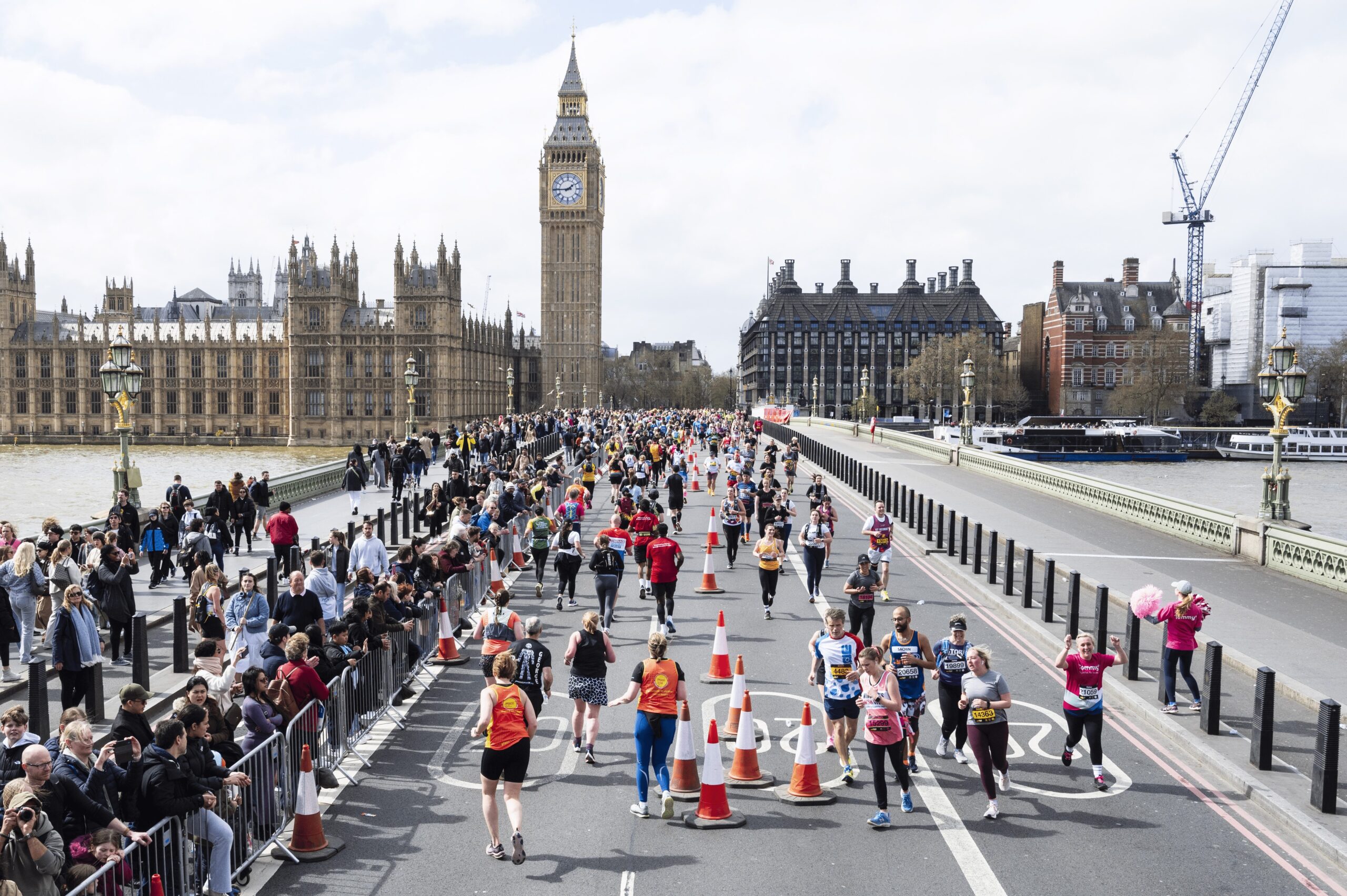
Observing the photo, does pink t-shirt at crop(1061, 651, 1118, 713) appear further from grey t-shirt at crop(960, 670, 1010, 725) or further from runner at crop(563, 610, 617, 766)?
runner at crop(563, 610, 617, 766)

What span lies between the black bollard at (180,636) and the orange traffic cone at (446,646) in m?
3.15

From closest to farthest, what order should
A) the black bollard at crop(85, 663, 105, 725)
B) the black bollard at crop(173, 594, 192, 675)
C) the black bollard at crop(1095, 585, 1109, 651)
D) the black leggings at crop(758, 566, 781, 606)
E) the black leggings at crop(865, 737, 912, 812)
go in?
the black leggings at crop(865, 737, 912, 812) < the black bollard at crop(85, 663, 105, 725) < the black bollard at crop(173, 594, 192, 675) < the black bollard at crop(1095, 585, 1109, 651) < the black leggings at crop(758, 566, 781, 606)

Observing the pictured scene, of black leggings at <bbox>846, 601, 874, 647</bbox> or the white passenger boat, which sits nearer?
black leggings at <bbox>846, 601, 874, 647</bbox>

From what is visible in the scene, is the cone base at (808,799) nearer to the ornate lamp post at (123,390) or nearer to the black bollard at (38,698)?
the black bollard at (38,698)

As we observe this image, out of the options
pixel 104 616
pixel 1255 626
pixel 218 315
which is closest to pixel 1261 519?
pixel 1255 626

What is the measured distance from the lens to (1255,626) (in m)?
16.0

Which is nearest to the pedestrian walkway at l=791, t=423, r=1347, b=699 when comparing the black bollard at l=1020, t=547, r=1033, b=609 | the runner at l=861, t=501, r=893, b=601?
the black bollard at l=1020, t=547, r=1033, b=609

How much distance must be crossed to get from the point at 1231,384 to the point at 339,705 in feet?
432

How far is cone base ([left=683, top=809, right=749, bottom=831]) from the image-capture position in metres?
9.10

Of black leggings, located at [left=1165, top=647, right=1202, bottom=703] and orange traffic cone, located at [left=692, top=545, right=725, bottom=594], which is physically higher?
black leggings, located at [left=1165, top=647, right=1202, bottom=703]

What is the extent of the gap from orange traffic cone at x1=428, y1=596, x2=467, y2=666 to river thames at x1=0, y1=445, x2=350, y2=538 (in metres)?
36.3

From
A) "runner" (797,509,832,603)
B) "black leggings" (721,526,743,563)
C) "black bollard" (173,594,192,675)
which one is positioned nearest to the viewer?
"black bollard" (173,594,192,675)

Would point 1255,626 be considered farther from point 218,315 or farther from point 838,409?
point 218,315

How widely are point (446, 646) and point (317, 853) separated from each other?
6.29 m
